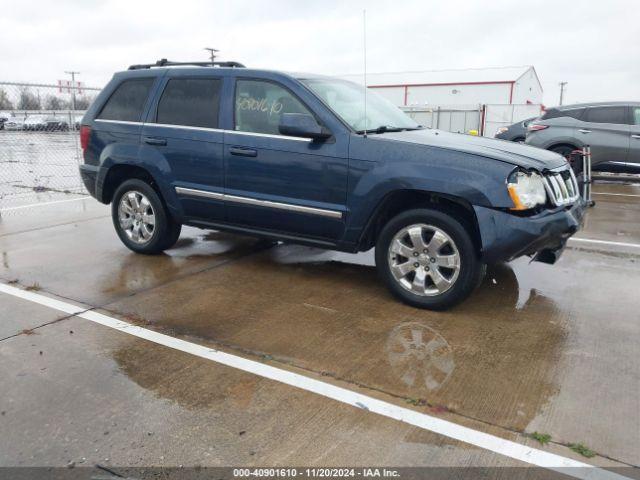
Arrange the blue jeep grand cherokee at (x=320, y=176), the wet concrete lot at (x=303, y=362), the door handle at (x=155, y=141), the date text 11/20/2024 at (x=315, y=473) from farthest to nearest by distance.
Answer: the door handle at (x=155, y=141)
the blue jeep grand cherokee at (x=320, y=176)
the wet concrete lot at (x=303, y=362)
the date text 11/20/2024 at (x=315, y=473)

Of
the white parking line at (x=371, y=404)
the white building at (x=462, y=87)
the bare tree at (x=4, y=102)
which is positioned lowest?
the white parking line at (x=371, y=404)

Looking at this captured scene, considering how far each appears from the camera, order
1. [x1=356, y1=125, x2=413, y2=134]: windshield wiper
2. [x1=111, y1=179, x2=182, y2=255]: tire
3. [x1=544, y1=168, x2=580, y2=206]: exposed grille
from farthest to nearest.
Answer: [x1=111, y1=179, x2=182, y2=255]: tire → [x1=356, y1=125, x2=413, y2=134]: windshield wiper → [x1=544, y1=168, x2=580, y2=206]: exposed grille

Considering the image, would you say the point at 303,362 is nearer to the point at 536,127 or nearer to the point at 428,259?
the point at 428,259

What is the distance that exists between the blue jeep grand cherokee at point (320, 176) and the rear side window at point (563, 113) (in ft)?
24.2

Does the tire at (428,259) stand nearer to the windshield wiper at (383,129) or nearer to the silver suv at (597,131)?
the windshield wiper at (383,129)

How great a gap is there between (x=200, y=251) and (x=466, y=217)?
310 cm

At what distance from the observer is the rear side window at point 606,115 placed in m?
10.9

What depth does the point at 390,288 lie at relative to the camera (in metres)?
4.50

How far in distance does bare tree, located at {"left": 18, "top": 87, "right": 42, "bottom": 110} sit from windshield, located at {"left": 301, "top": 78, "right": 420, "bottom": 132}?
6.69 m

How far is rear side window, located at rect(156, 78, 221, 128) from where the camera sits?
519 centimetres

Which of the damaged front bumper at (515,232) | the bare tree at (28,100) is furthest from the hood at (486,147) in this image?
the bare tree at (28,100)

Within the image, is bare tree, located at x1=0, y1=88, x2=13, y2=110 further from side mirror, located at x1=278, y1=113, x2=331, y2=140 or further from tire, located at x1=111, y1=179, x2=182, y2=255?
side mirror, located at x1=278, y1=113, x2=331, y2=140

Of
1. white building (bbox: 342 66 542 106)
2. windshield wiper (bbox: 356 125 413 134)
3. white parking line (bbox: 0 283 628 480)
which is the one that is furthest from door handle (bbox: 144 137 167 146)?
white building (bbox: 342 66 542 106)

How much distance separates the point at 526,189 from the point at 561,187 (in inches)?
23.9
